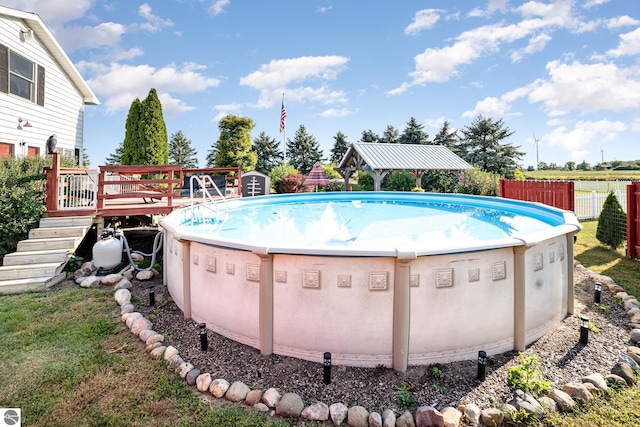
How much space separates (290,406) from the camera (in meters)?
2.65

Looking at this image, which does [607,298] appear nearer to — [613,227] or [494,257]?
[494,257]

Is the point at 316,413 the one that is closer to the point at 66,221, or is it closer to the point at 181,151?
the point at 66,221

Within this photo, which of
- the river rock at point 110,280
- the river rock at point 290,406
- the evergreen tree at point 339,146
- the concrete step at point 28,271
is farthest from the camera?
the evergreen tree at point 339,146

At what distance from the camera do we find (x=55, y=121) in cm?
1252

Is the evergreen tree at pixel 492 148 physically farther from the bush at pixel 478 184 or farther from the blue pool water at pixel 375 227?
the blue pool water at pixel 375 227

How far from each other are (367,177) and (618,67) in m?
16.6

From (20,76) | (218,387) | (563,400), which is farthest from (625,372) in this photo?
(20,76)

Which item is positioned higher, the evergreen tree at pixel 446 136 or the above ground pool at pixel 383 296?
the evergreen tree at pixel 446 136

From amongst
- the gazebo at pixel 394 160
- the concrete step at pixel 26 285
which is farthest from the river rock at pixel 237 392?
the gazebo at pixel 394 160

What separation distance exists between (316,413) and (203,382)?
112cm

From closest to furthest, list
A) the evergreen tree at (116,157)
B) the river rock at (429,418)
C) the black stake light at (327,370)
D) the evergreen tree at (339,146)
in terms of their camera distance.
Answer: the river rock at (429,418) → the black stake light at (327,370) → the evergreen tree at (339,146) → the evergreen tree at (116,157)

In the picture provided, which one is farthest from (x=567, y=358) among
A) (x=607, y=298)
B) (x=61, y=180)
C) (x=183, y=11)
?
(x=183, y=11)

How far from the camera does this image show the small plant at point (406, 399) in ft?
8.84

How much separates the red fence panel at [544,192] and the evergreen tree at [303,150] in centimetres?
2926
